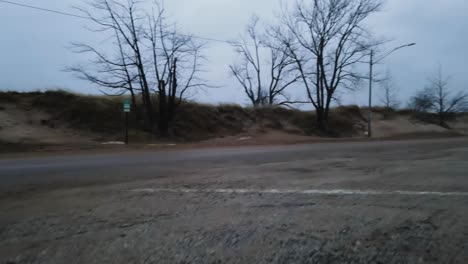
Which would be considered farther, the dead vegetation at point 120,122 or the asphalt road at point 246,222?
the dead vegetation at point 120,122

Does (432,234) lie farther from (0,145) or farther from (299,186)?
(0,145)

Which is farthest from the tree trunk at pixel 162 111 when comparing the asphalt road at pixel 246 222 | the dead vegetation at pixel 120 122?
the asphalt road at pixel 246 222

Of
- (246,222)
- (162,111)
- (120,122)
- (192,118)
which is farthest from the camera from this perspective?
(192,118)

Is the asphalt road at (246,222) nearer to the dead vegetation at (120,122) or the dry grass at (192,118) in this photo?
the dead vegetation at (120,122)

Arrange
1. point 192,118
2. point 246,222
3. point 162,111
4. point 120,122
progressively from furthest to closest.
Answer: point 192,118
point 120,122
point 162,111
point 246,222

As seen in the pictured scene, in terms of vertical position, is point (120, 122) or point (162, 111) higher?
point (162, 111)

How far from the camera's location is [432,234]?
2717mm

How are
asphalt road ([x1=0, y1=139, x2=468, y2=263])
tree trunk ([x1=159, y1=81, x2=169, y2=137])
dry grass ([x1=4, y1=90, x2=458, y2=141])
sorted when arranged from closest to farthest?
1. asphalt road ([x1=0, y1=139, x2=468, y2=263])
2. dry grass ([x1=4, y1=90, x2=458, y2=141])
3. tree trunk ([x1=159, y1=81, x2=169, y2=137])

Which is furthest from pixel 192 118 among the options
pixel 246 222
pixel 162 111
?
pixel 246 222

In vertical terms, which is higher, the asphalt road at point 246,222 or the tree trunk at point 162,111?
the tree trunk at point 162,111

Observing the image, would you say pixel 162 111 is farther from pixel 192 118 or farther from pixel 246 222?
pixel 246 222

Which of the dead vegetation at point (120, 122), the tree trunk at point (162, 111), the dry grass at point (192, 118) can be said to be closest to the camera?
the dead vegetation at point (120, 122)

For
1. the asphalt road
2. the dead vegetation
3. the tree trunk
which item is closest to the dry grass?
the dead vegetation

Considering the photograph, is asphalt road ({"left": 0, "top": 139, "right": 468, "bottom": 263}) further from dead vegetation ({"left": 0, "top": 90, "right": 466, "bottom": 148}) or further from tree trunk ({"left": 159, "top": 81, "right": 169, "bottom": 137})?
tree trunk ({"left": 159, "top": 81, "right": 169, "bottom": 137})
